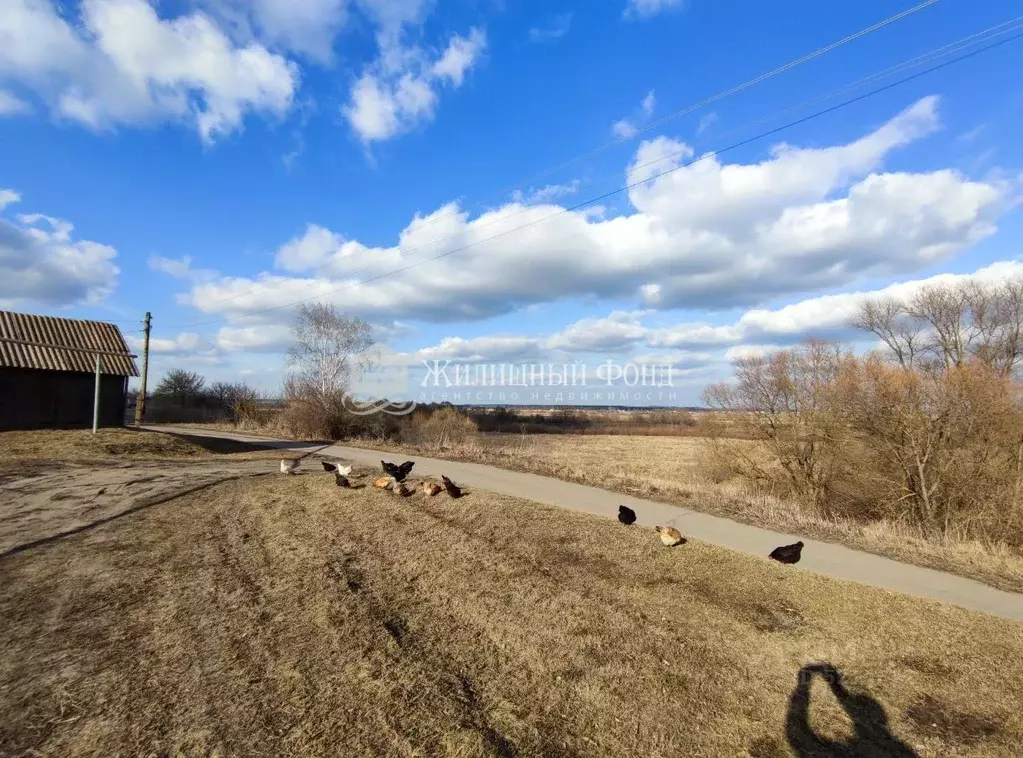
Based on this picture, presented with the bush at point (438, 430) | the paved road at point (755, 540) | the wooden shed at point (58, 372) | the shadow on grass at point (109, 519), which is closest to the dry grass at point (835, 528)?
the paved road at point (755, 540)

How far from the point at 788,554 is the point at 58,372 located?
84.6 ft

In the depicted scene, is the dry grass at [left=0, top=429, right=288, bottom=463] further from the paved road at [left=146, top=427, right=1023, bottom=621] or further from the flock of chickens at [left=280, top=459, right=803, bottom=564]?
the paved road at [left=146, top=427, right=1023, bottom=621]

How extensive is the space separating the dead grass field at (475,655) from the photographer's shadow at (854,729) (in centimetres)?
1

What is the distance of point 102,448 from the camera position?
56.2ft

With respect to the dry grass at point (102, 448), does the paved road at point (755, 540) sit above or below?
below

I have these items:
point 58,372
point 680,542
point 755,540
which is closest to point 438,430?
point 58,372

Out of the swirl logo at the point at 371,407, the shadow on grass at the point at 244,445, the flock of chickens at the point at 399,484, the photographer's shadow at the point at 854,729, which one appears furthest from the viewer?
the swirl logo at the point at 371,407

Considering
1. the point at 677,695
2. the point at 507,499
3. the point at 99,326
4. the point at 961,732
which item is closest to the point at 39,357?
the point at 99,326

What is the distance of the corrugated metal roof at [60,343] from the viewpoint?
784 inches

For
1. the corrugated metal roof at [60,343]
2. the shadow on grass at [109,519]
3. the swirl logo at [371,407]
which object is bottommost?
the shadow on grass at [109,519]

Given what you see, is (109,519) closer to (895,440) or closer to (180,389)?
(895,440)

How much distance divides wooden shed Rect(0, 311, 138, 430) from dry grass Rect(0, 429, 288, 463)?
2.33 metres

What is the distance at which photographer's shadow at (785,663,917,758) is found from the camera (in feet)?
10.5

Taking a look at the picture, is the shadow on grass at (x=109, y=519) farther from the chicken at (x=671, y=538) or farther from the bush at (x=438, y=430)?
the bush at (x=438, y=430)
